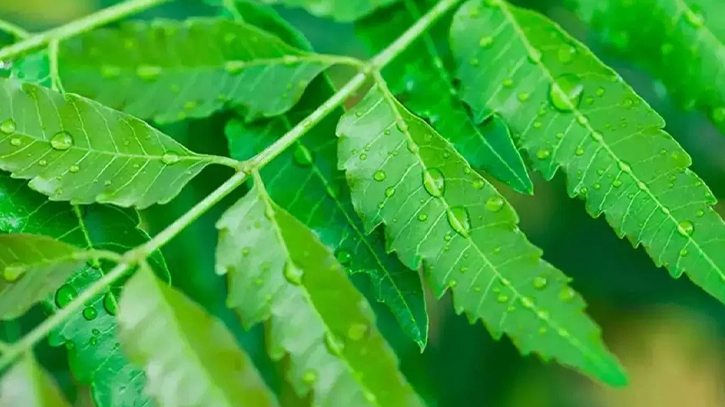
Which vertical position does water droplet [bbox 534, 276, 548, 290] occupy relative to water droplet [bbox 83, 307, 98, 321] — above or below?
below

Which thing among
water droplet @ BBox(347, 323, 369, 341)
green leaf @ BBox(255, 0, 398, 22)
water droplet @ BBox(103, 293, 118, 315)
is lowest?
water droplet @ BBox(347, 323, 369, 341)

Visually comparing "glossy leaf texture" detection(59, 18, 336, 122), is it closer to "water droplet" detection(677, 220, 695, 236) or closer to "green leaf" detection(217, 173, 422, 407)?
"green leaf" detection(217, 173, 422, 407)

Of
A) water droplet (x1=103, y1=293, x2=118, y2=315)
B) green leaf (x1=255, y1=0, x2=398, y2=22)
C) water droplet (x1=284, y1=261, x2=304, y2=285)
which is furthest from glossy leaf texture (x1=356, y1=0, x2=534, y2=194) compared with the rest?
water droplet (x1=103, y1=293, x2=118, y2=315)

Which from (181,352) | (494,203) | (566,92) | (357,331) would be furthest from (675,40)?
(181,352)

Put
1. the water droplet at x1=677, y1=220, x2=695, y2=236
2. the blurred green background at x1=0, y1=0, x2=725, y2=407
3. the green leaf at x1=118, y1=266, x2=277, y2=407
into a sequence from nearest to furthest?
the green leaf at x1=118, y1=266, x2=277, y2=407, the water droplet at x1=677, y1=220, x2=695, y2=236, the blurred green background at x1=0, y1=0, x2=725, y2=407

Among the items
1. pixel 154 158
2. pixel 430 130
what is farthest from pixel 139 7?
pixel 430 130

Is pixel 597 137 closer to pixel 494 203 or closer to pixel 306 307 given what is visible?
pixel 494 203
